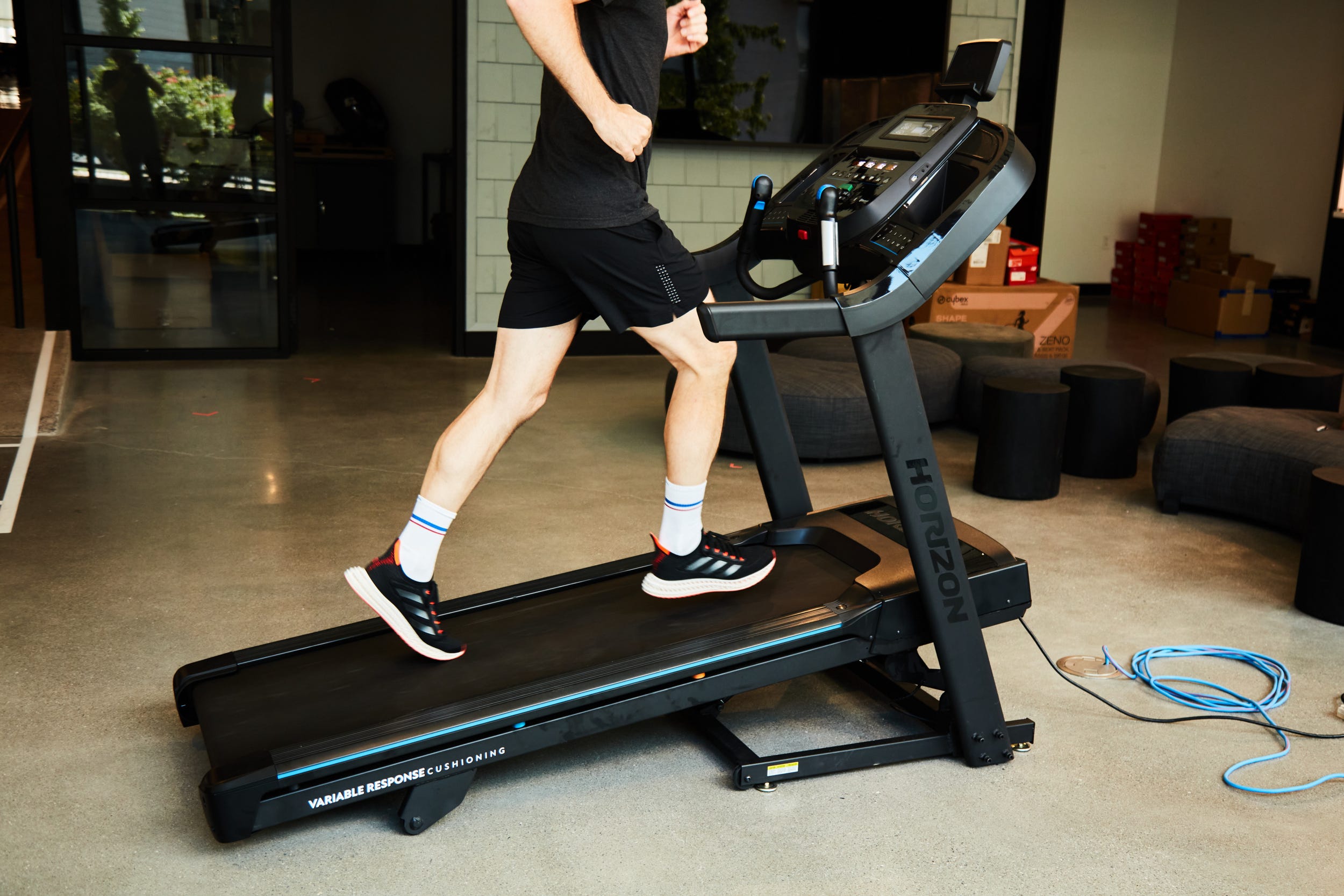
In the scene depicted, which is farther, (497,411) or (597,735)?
(597,735)

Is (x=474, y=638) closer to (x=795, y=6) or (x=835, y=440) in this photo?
(x=835, y=440)

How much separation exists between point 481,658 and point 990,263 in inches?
184

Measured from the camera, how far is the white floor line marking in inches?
140

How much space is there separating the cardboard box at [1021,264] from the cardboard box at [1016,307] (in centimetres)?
7

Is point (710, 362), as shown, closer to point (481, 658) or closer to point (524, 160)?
point (481, 658)

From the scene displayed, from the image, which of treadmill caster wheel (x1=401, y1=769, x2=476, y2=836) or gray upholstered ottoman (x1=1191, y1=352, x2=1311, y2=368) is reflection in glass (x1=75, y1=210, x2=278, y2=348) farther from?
treadmill caster wheel (x1=401, y1=769, x2=476, y2=836)

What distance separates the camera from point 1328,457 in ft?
11.2

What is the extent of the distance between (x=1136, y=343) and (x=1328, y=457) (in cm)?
384

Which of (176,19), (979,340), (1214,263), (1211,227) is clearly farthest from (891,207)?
(1211,227)

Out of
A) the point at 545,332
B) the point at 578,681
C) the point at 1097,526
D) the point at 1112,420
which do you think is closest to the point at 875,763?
the point at 578,681

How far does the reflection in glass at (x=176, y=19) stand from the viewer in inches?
217

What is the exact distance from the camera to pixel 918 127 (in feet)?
7.38

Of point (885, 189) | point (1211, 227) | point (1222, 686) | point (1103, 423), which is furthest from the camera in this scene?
point (1211, 227)

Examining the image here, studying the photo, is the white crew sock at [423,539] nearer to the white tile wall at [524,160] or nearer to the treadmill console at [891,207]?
the treadmill console at [891,207]
